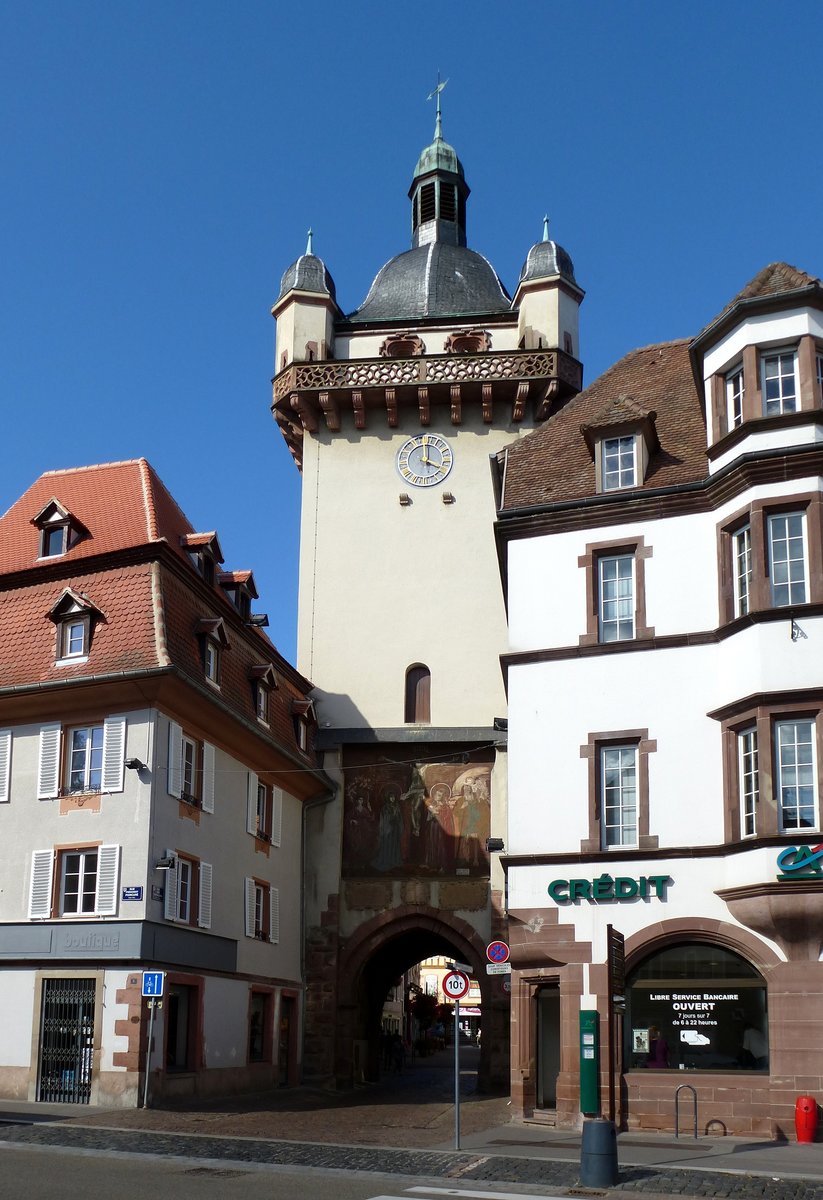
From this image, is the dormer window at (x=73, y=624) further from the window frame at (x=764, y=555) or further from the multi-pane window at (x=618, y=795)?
the window frame at (x=764, y=555)

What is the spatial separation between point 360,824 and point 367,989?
5.37 meters

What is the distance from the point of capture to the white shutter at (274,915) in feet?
114

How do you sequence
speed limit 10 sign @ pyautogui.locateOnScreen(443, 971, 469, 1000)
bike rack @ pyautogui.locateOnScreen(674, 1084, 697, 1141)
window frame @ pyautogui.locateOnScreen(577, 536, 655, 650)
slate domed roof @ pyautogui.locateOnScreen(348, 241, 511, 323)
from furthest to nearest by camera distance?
slate domed roof @ pyautogui.locateOnScreen(348, 241, 511, 323) < window frame @ pyautogui.locateOnScreen(577, 536, 655, 650) < bike rack @ pyautogui.locateOnScreen(674, 1084, 697, 1141) < speed limit 10 sign @ pyautogui.locateOnScreen(443, 971, 469, 1000)

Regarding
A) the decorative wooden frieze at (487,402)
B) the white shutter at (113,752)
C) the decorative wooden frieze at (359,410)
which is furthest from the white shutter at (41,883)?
the decorative wooden frieze at (487,402)

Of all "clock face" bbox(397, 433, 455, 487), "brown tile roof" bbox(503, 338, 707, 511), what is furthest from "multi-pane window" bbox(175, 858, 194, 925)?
"clock face" bbox(397, 433, 455, 487)

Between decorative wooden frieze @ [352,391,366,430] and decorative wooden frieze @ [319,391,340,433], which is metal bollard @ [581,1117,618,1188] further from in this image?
decorative wooden frieze @ [319,391,340,433]

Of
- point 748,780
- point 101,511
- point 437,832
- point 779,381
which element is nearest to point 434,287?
point 101,511

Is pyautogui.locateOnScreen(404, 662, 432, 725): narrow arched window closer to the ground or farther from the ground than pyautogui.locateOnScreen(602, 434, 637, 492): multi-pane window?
closer to the ground

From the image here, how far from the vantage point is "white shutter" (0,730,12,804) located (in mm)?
29188

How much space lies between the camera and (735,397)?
24.6 metres

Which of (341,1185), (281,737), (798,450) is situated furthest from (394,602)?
(341,1185)

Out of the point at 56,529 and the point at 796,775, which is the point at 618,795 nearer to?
the point at 796,775

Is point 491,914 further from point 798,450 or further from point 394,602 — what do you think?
point 798,450

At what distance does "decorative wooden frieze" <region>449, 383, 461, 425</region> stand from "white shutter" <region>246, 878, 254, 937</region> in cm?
1536
